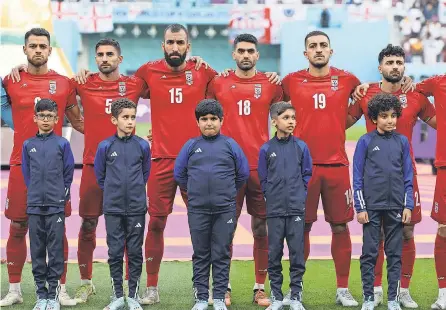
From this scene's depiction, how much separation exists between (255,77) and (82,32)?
2844cm

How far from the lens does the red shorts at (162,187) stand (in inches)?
235

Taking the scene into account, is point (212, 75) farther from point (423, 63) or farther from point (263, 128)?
point (423, 63)

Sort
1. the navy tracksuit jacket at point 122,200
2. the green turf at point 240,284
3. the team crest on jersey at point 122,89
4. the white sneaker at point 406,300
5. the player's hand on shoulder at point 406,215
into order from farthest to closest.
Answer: the team crest on jersey at point 122,89
the green turf at point 240,284
the white sneaker at point 406,300
the navy tracksuit jacket at point 122,200
the player's hand on shoulder at point 406,215

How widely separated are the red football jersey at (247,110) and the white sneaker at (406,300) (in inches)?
64.6

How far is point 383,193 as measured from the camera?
5.39 m

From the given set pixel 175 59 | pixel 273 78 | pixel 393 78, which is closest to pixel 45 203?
pixel 175 59

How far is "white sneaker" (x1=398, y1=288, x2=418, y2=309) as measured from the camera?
5742 mm

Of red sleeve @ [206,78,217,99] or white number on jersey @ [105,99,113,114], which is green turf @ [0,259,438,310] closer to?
white number on jersey @ [105,99,113,114]

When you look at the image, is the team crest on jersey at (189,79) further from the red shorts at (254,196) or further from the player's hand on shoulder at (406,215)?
the player's hand on shoulder at (406,215)

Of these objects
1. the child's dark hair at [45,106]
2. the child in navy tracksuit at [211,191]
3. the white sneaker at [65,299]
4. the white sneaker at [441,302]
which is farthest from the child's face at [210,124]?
the white sneaker at [441,302]

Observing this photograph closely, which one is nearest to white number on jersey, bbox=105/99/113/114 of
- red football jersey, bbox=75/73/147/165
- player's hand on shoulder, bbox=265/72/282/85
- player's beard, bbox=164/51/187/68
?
red football jersey, bbox=75/73/147/165

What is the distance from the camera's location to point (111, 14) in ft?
108

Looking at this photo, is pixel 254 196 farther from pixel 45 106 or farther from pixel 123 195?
A: pixel 45 106

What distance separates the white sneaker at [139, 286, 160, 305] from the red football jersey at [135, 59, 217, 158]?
115 cm
